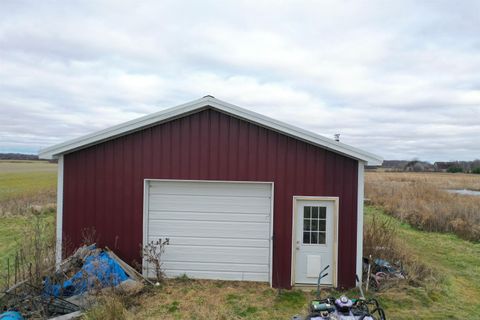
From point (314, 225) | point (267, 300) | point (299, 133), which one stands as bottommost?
point (267, 300)

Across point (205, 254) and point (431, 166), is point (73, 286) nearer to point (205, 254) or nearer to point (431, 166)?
point (205, 254)

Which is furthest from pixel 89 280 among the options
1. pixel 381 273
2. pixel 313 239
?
pixel 381 273

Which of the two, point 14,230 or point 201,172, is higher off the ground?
point 201,172

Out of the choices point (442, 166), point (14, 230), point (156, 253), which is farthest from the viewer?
point (442, 166)

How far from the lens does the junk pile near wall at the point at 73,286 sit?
5289mm

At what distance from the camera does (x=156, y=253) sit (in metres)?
7.35

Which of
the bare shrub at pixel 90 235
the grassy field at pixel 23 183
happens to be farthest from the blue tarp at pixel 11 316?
the grassy field at pixel 23 183

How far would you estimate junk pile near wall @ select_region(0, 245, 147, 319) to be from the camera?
5.29m

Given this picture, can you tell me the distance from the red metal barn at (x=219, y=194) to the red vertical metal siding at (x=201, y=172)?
0.02 meters

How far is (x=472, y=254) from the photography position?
10109 mm

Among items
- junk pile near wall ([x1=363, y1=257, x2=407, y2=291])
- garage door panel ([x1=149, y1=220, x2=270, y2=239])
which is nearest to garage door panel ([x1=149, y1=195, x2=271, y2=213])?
garage door panel ([x1=149, y1=220, x2=270, y2=239])

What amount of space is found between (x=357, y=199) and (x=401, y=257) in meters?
2.63

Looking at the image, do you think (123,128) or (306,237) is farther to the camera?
(306,237)

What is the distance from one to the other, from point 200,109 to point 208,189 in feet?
5.77
